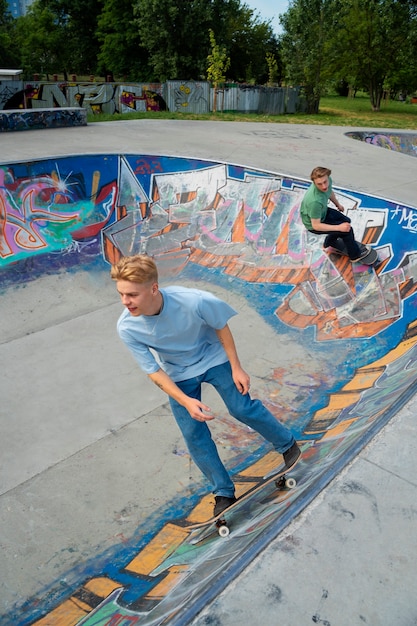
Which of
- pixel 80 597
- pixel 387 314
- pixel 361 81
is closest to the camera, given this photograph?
pixel 80 597

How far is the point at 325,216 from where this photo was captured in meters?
7.33

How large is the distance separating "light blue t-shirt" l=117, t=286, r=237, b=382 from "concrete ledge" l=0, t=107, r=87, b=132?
15.2 metres

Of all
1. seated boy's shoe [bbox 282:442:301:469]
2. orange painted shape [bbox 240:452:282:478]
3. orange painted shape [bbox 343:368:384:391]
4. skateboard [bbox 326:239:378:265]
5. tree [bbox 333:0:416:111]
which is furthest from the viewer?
tree [bbox 333:0:416:111]

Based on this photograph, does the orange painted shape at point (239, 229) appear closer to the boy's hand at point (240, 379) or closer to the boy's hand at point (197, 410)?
the boy's hand at point (240, 379)

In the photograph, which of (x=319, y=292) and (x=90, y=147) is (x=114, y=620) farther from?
(x=90, y=147)

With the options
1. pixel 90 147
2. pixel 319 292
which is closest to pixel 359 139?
pixel 90 147

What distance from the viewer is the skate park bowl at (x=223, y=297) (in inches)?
125

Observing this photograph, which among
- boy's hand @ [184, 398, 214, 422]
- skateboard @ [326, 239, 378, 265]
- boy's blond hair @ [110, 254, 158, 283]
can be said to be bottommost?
skateboard @ [326, 239, 378, 265]

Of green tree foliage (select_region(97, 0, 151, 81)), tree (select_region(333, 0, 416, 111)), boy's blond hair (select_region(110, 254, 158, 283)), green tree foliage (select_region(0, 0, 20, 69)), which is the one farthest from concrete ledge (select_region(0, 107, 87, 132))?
green tree foliage (select_region(0, 0, 20, 69))

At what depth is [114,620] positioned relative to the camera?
2.84 m

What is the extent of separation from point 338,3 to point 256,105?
714 cm

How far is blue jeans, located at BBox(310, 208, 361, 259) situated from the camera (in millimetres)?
7439

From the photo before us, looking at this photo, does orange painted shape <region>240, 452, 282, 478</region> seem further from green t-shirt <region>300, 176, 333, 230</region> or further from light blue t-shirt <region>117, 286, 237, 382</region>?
green t-shirt <region>300, 176, 333, 230</region>

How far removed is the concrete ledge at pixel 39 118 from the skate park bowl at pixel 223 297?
635 cm
